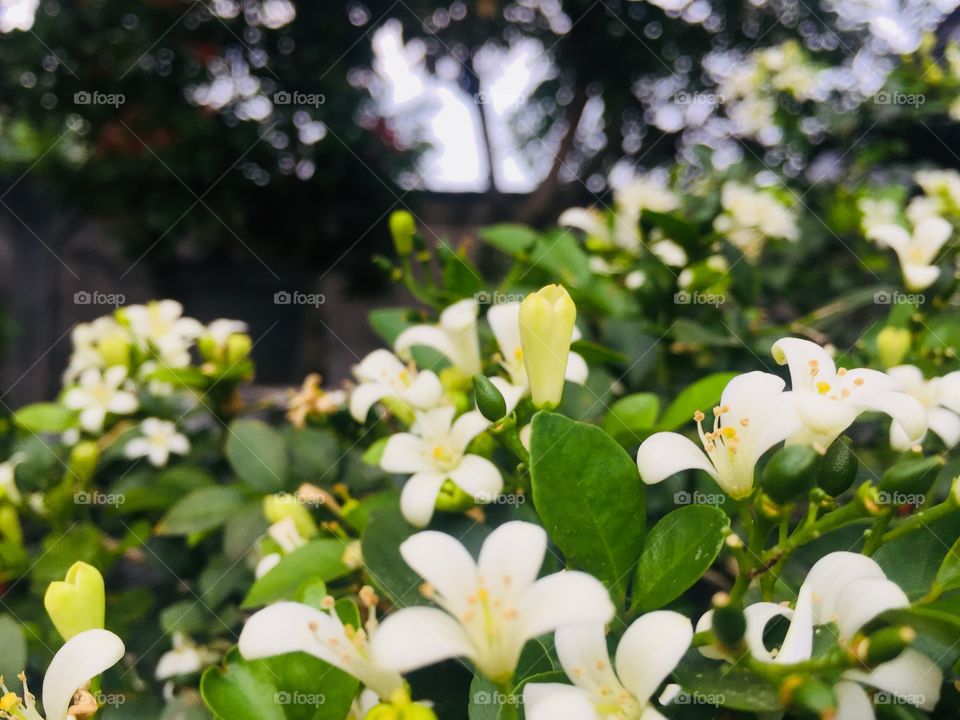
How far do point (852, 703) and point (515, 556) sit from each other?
181 millimetres

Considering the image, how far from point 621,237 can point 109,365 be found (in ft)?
2.96

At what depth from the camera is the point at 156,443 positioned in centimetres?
101

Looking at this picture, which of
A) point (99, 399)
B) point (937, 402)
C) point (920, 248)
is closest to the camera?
point (937, 402)

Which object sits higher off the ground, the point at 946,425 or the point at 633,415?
the point at 946,425

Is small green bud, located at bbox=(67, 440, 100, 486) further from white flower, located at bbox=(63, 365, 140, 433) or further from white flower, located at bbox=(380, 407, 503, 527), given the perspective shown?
white flower, located at bbox=(380, 407, 503, 527)

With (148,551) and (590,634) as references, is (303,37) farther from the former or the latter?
(590,634)

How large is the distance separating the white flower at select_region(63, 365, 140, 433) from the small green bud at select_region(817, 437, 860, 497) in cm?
94

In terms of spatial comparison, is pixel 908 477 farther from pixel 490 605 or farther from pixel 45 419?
pixel 45 419

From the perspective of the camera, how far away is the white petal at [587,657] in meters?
0.40
